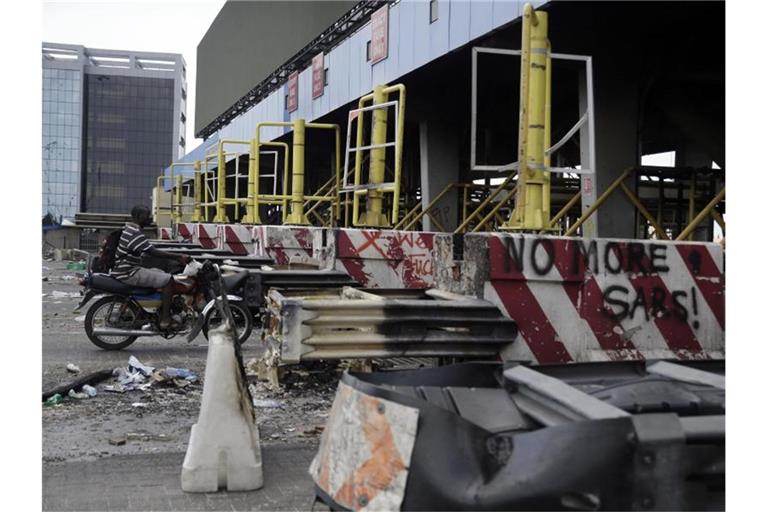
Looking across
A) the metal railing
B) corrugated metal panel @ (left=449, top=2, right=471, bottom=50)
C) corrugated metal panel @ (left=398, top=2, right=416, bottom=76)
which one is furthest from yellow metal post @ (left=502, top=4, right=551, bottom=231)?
corrugated metal panel @ (left=398, top=2, right=416, bottom=76)

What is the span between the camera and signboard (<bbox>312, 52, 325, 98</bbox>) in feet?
64.3

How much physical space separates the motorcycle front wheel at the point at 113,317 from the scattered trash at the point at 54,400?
333cm

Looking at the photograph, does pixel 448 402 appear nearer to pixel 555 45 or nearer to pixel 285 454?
pixel 285 454

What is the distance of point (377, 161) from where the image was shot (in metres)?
9.83

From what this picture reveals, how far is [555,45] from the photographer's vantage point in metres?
12.1

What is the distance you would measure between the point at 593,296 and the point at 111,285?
282 inches

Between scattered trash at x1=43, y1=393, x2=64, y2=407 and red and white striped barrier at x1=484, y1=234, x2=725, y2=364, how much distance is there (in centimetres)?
404

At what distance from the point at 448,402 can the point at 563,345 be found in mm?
2200

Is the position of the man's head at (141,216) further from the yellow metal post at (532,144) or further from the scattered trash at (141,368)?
the yellow metal post at (532,144)

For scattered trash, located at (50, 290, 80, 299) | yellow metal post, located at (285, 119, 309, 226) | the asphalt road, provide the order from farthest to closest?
scattered trash, located at (50, 290, 80, 299) → yellow metal post, located at (285, 119, 309, 226) → the asphalt road

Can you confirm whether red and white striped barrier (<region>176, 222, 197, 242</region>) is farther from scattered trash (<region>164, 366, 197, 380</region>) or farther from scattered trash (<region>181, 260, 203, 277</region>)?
scattered trash (<region>164, 366, 197, 380</region>)

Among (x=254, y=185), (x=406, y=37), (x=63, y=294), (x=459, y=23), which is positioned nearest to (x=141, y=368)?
(x=459, y=23)

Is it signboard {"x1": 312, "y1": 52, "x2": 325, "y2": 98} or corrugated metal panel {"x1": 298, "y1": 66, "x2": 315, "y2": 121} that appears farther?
corrugated metal panel {"x1": 298, "y1": 66, "x2": 315, "y2": 121}

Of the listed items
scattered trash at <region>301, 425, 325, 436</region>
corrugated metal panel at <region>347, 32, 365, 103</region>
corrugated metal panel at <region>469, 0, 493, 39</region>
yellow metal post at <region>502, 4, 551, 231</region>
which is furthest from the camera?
corrugated metal panel at <region>347, 32, 365, 103</region>
